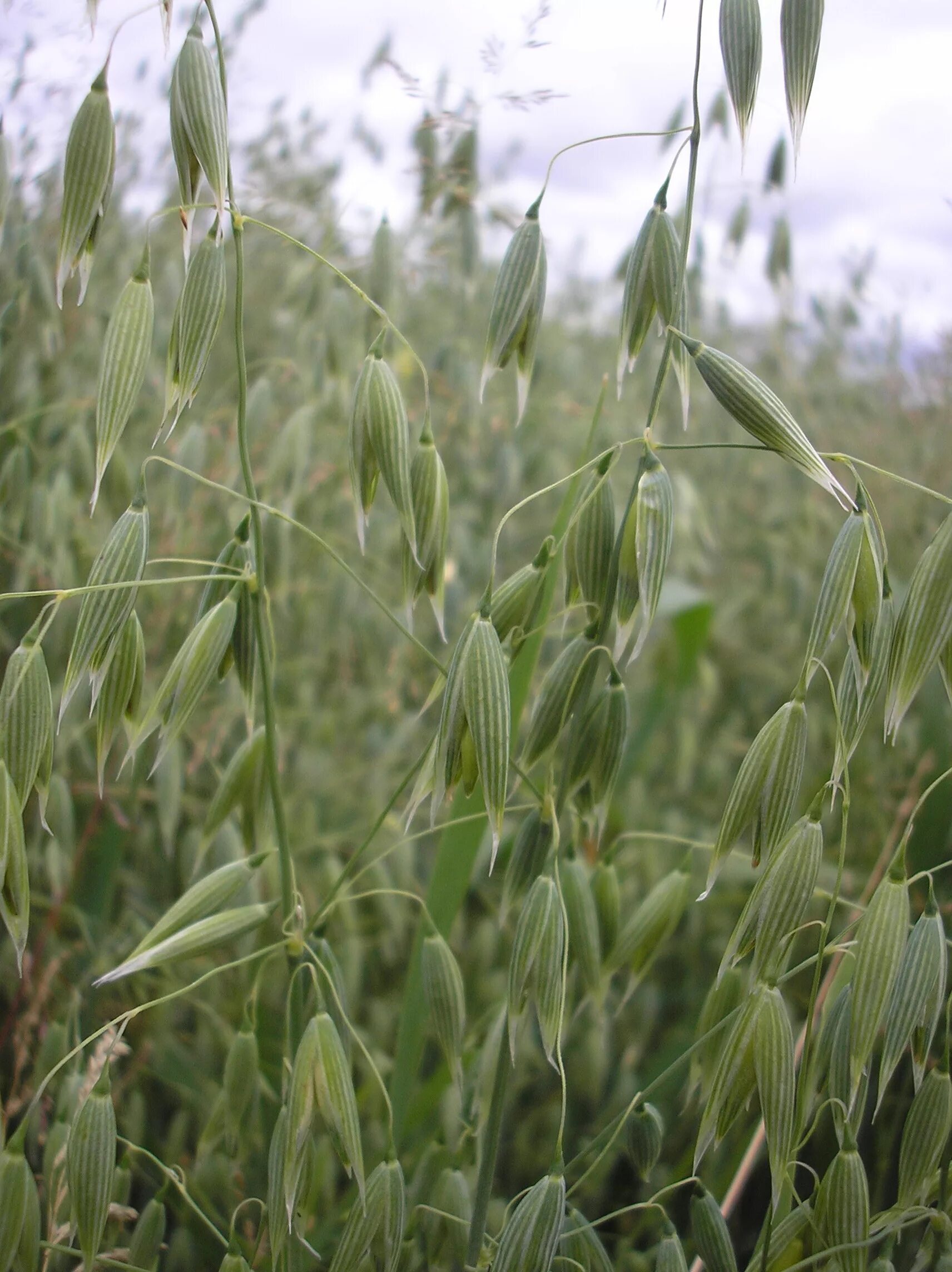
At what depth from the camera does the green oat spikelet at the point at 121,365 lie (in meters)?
0.50

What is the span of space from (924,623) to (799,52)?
0.27 m

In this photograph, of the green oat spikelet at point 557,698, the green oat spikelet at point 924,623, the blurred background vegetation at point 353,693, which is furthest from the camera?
the blurred background vegetation at point 353,693

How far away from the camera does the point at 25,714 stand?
488 millimetres

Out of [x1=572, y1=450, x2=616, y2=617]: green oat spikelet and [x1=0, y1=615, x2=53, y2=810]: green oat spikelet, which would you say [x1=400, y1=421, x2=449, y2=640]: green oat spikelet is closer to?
[x1=572, y1=450, x2=616, y2=617]: green oat spikelet

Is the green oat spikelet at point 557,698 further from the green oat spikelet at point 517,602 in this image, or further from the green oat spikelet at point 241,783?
the green oat spikelet at point 241,783

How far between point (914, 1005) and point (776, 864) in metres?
0.09

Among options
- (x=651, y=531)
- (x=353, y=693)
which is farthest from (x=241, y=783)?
(x=353, y=693)

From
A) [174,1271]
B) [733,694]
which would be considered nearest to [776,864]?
[174,1271]

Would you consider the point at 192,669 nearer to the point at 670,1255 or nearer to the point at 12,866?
the point at 12,866

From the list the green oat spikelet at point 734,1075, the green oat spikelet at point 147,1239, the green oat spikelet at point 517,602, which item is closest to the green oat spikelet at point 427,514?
the green oat spikelet at point 517,602

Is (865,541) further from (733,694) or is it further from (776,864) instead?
(733,694)

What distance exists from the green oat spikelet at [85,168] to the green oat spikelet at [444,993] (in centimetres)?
40

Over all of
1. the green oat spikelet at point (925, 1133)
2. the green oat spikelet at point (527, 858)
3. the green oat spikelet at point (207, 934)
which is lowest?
the green oat spikelet at point (925, 1133)

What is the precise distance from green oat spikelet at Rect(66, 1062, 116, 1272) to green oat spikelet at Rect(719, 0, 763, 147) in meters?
0.56
